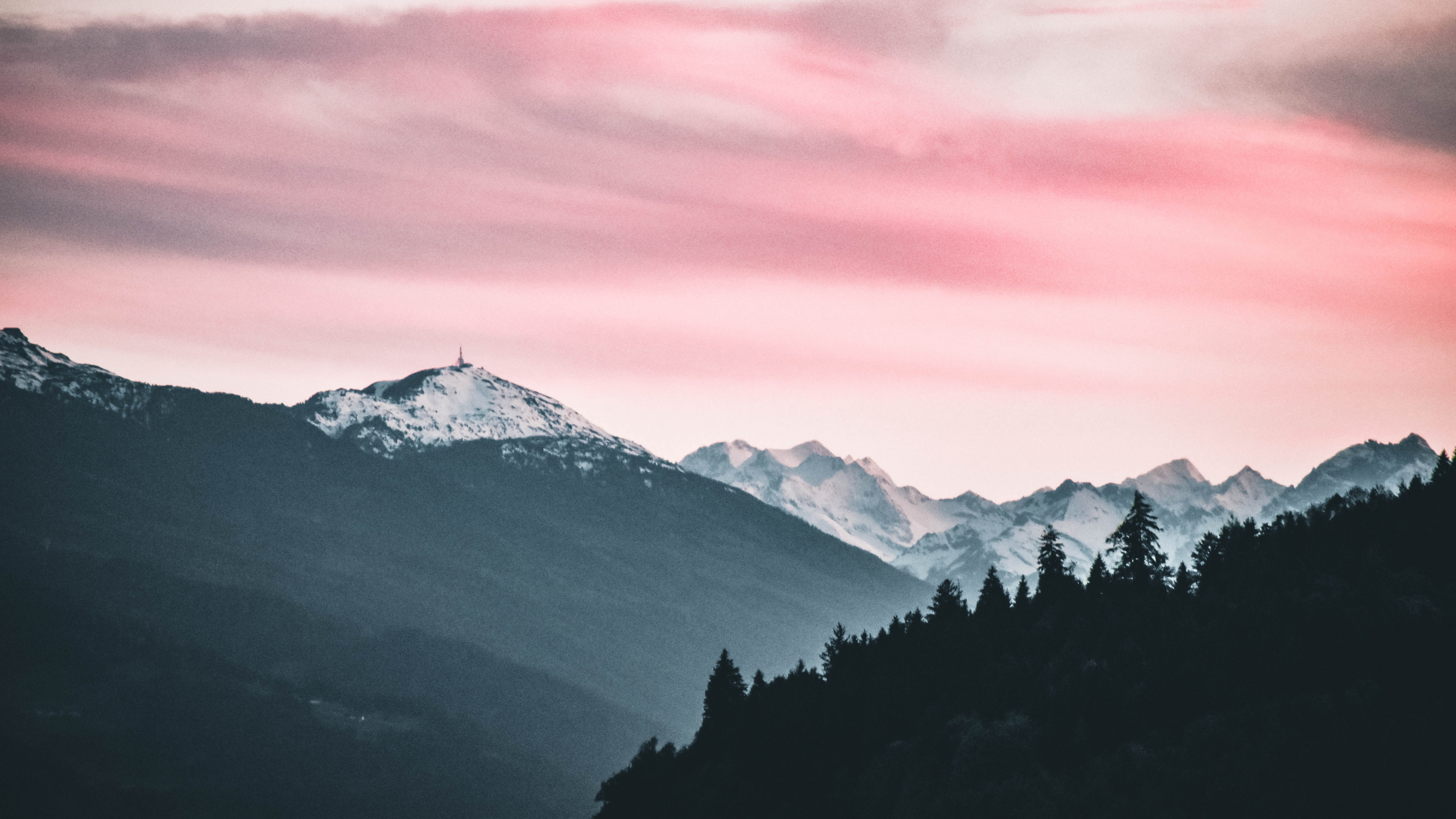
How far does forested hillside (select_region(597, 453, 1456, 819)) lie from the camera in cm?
14550

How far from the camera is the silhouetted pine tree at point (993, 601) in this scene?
193 metres

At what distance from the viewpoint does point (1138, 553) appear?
602ft

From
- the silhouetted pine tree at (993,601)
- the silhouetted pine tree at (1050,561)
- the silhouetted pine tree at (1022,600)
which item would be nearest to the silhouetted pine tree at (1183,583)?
the silhouetted pine tree at (1050,561)

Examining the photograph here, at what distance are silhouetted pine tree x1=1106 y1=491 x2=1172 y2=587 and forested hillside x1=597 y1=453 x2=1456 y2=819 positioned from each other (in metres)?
0.31

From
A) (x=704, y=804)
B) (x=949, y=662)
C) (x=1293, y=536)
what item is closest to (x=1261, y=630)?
(x=1293, y=536)

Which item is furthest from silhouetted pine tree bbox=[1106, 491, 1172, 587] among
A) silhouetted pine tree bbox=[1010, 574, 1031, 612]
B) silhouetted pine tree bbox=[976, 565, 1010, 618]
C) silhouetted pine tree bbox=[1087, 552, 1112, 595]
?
silhouetted pine tree bbox=[976, 565, 1010, 618]

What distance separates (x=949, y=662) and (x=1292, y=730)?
47814mm

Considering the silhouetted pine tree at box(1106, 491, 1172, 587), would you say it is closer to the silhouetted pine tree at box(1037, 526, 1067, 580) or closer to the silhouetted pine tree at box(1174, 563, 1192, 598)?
the silhouetted pine tree at box(1174, 563, 1192, 598)

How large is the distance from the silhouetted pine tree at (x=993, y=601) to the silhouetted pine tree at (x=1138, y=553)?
14878 millimetres

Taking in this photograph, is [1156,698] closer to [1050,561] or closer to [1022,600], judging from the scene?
[1050,561]

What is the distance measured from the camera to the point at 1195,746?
5984 inches

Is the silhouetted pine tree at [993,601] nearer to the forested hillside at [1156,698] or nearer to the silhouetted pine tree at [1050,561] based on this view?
the forested hillside at [1156,698]

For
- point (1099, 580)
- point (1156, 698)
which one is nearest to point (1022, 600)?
point (1099, 580)

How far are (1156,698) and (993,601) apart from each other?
35028 millimetres
